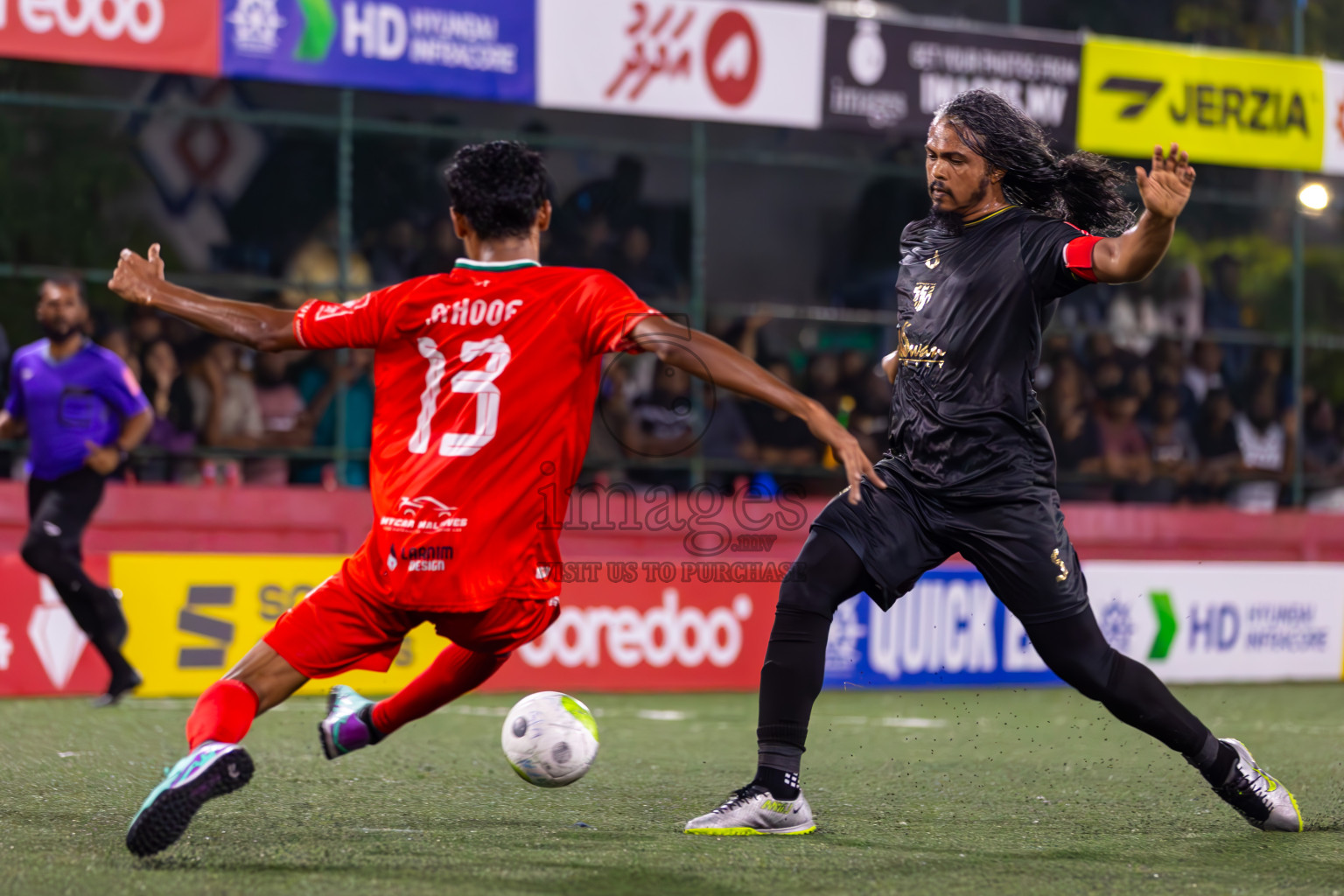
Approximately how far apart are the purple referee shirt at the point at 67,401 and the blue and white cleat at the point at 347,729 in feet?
15.2

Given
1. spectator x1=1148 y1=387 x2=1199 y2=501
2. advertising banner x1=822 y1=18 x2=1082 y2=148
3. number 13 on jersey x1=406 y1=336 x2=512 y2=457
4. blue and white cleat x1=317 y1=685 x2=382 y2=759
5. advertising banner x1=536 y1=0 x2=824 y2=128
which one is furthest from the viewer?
spectator x1=1148 y1=387 x2=1199 y2=501

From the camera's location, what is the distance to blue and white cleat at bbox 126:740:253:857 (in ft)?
13.5

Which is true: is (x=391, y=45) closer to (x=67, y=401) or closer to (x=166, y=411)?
(x=166, y=411)

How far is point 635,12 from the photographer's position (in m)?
12.5

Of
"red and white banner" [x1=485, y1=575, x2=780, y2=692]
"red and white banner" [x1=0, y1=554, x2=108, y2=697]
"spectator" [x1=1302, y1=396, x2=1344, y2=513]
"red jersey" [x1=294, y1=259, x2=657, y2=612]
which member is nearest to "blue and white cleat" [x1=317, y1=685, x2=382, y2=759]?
"red jersey" [x1=294, y1=259, x2=657, y2=612]

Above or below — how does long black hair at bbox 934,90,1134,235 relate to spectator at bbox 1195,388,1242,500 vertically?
above

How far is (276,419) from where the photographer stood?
40.7ft

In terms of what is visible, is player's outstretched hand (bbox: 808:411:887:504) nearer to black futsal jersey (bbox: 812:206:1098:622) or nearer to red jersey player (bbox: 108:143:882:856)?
red jersey player (bbox: 108:143:882:856)

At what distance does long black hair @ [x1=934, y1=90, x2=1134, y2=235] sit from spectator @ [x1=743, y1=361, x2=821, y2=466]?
26.2 feet

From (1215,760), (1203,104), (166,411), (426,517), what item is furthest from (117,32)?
(1215,760)

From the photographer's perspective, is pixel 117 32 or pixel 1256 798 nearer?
pixel 1256 798

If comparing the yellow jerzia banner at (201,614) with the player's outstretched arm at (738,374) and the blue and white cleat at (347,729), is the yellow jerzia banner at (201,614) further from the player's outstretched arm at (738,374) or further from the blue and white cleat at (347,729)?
the player's outstretched arm at (738,374)

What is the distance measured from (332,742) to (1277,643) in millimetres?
9256

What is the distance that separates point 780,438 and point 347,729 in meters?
8.55
